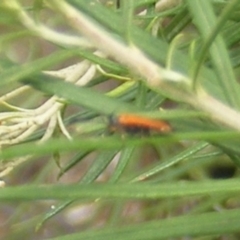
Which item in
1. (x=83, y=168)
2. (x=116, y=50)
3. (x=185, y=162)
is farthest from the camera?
(x=83, y=168)

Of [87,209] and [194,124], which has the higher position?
[194,124]

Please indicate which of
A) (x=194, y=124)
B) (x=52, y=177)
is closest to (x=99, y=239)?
(x=194, y=124)

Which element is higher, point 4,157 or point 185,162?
point 4,157

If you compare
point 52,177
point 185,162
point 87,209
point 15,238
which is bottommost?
point 87,209

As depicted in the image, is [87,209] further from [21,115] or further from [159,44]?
A: [159,44]

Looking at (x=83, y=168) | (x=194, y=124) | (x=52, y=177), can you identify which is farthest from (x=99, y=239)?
(x=83, y=168)

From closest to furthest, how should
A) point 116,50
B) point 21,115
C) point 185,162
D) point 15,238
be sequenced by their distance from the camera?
point 116,50 < point 21,115 < point 185,162 < point 15,238

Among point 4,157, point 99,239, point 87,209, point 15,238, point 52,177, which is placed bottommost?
point 87,209

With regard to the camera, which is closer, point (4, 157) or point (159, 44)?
point (4, 157)

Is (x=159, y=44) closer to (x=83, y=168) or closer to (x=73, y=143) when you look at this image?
(x=73, y=143)
